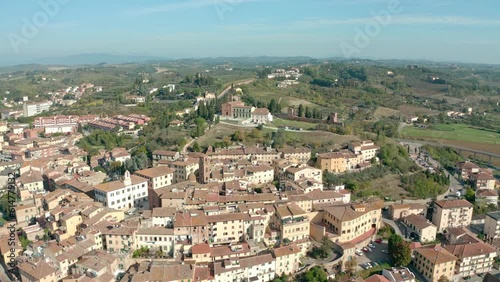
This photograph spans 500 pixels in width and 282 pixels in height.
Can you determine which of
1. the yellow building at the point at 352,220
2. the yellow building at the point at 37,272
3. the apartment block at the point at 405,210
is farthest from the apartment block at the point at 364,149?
the yellow building at the point at 37,272

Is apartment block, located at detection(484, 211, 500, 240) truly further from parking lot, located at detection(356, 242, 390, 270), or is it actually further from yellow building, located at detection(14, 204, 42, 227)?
yellow building, located at detection(14, 204, 42, 227)

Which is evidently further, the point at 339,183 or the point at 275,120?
the point at 275,120

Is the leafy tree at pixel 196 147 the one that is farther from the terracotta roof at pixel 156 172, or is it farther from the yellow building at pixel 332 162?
the yellow building at pixel 332 162

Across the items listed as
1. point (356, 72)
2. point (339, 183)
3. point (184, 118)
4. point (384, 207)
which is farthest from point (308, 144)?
point (356, 72)

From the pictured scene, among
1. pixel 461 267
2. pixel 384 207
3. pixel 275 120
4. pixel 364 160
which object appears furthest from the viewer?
pixel 275 120

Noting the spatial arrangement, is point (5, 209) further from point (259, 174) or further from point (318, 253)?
point (318, 253)

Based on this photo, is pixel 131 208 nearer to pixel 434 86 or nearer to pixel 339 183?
pixel 339 183
